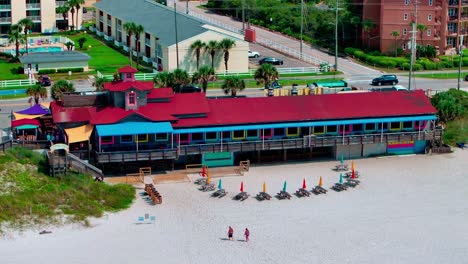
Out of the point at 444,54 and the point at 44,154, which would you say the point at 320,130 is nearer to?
the point at 44,154

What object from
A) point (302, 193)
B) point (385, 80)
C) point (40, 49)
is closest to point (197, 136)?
point (302, 193)

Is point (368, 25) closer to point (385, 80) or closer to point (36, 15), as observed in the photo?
point (385, 80)

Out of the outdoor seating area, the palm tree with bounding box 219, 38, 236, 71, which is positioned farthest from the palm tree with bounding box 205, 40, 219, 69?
the outdoor seating area

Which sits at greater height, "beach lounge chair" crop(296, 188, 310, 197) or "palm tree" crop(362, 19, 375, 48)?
"palm tree" crop(362, 19, 375, 48)

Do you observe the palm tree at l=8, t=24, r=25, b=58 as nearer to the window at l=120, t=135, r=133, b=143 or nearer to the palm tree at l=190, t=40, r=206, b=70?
the palm tree at l=190, t=40, r=206, b=70

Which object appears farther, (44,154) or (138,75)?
(138,75)

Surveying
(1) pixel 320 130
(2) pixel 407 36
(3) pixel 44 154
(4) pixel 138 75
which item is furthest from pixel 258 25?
(3) pixel 44 154
